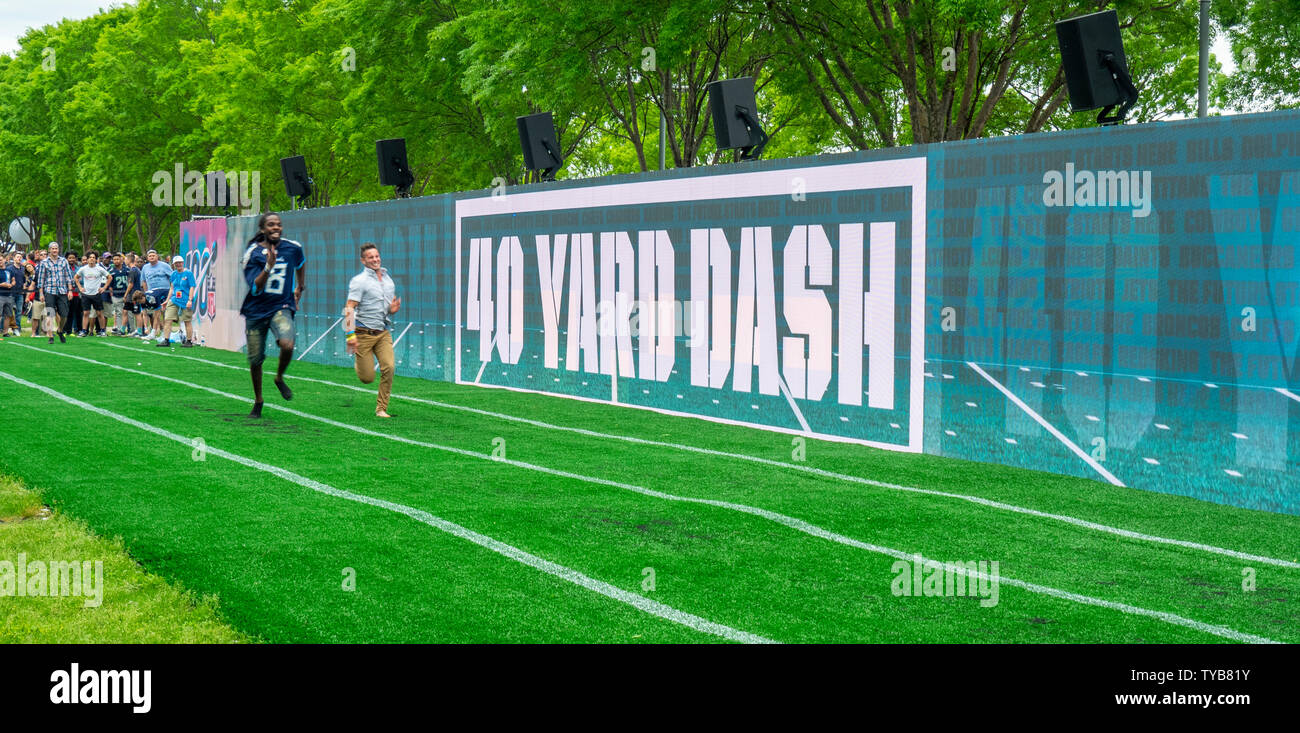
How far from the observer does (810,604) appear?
22.2ft

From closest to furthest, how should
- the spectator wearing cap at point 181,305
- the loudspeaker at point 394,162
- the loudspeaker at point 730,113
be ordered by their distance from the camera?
the loudspeaker at point 730,113, the loudspeaker at point 394,162, the spectator wearing cap at point 181,305

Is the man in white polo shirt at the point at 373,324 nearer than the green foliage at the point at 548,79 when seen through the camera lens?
Yes

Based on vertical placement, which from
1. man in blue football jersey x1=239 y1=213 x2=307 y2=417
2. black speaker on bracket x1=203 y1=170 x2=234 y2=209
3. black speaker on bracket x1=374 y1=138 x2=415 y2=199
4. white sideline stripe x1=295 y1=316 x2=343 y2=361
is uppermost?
black speaker on bracket x1=203 y1=170 x2=234 y2=209

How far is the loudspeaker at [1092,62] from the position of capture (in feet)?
37.6

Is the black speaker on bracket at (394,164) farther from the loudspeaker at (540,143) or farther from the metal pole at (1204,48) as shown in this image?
the metal pole at (1204,48)

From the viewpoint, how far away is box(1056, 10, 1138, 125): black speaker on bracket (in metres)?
11.4

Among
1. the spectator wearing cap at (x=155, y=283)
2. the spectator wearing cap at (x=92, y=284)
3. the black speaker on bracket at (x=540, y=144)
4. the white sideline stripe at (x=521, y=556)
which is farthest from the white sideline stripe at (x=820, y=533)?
the spectator wearing cap at (x=92, y=284)

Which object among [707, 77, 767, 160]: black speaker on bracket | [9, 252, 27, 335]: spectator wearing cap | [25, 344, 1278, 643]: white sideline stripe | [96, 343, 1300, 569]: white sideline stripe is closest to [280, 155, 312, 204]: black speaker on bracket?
[9, 252, 27, 335]: spectator wearing cap

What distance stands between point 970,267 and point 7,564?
27.2ft

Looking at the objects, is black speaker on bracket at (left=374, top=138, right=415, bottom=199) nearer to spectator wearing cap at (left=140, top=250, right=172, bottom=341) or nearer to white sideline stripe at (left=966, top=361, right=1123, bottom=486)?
spectator wearing cap at (left=140, top=250, right=172, bottom=341)

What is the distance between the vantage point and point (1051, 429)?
1134 centimetres

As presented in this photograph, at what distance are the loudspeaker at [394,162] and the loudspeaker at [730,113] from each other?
9422mm

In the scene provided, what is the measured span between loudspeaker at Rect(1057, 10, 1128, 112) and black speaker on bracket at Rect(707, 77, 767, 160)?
4500 mm
